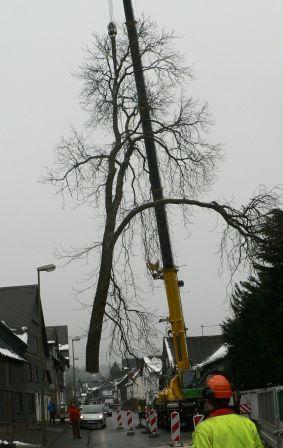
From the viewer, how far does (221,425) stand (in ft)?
13.0

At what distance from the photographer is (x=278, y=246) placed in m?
17.5

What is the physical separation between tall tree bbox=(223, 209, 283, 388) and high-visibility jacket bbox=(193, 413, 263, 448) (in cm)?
1316

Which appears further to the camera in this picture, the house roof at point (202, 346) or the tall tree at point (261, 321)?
the house roof at point (202, 346)

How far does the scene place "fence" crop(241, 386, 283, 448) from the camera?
13766 millimetres

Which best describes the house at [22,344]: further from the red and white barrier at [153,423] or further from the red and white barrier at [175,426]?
the red and white barrier at [175,426]

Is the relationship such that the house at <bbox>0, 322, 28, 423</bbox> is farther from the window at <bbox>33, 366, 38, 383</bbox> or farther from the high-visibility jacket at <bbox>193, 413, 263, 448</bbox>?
the high-visibility jacket at <bbox>193, 413, 263, 448</bbox>

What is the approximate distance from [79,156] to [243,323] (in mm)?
15933

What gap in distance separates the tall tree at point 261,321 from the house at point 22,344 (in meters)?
12.8

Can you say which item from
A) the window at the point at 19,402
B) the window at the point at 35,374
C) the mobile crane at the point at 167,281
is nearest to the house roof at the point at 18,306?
the window at the point at 35,374

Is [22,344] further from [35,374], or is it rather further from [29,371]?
[35,374]

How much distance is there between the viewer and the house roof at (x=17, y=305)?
157 ft

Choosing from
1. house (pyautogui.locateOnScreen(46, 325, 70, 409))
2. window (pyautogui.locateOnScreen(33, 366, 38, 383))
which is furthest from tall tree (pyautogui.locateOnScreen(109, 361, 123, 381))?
house (pyautogui.locateOnScreen(46, 325, 70, 409))

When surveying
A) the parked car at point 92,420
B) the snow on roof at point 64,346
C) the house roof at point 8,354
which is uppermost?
the snow on roof at point 64,346

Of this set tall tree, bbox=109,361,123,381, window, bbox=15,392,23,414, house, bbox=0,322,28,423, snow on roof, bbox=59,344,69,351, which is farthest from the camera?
snow on roof, bbox=59,344,69,351
